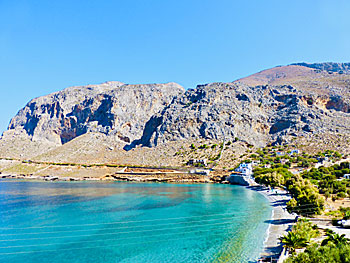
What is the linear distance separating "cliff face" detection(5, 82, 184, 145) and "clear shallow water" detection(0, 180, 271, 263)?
9223 centimetres

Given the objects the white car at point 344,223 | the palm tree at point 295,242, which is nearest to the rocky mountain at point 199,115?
the white car at point 344,223

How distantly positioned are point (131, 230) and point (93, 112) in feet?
425

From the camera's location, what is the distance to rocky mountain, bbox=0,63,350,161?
108 meters

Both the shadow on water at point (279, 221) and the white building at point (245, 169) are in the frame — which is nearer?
the shadow on water at point (279, 221)

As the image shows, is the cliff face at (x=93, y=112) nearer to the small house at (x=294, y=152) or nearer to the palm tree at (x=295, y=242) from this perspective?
the small house at (x=294, y=152)

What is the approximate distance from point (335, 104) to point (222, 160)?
67385 millimetres

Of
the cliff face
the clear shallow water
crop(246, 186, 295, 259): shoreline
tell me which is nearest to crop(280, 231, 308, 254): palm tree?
crop(246, 186, 295, 259): shoreline

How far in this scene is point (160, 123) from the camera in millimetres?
116375

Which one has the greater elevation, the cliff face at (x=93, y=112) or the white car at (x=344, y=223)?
the cliff face at (x=93, y=112)

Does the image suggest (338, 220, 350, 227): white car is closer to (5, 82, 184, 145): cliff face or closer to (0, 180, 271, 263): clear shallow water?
(0, 180, 271, 263): clear shallow water

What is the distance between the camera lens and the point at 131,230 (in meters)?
28.0

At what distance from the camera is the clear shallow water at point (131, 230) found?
2139cm

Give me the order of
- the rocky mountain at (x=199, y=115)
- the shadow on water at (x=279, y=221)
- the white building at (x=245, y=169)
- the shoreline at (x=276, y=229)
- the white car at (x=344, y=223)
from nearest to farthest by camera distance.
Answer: the shoreline at (x=276, y=229) → the white car at (x=344, y=223) → the shadow on water at (x=279, y=221) → the white building at (x=245, y=169) → the rocky mountain at (x=199, y=115)

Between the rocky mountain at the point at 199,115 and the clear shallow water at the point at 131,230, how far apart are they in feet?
223
